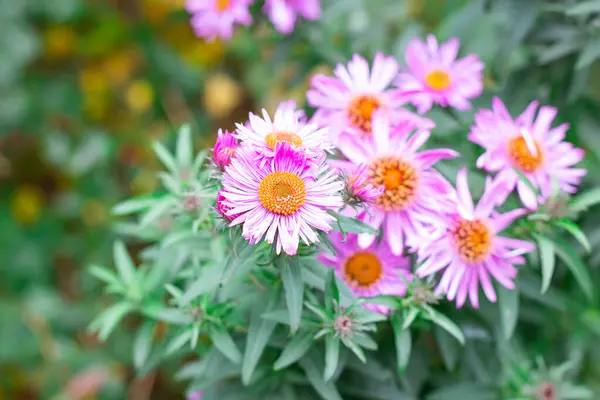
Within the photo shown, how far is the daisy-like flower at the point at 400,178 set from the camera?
754 mm

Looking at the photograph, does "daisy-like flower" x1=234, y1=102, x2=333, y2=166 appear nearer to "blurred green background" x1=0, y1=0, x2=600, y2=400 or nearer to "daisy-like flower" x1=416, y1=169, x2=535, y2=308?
"daisy-like flower" x1=416, y1=169, x2=535, y2=308

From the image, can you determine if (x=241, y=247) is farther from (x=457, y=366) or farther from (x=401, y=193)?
(x=457, y=366)

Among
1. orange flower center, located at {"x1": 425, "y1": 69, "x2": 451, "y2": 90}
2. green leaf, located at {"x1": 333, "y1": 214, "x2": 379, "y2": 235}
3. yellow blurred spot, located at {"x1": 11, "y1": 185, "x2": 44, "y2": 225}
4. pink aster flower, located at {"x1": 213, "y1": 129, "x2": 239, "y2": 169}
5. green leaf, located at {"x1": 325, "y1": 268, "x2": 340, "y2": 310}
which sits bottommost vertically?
green leaf, located at {"x1": 325, "y1": 268, "x2": 340, "y2": 310}

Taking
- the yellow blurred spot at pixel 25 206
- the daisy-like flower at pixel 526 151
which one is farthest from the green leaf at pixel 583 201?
the yellow blurred spot at pixel 25 206

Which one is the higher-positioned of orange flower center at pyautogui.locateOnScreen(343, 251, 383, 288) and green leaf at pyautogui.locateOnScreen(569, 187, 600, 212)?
green leaf at pyautogui.locateOnScreen(569, 187, 600, 212)

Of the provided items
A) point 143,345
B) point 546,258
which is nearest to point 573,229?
point 546,258

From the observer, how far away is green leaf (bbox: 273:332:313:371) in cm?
71

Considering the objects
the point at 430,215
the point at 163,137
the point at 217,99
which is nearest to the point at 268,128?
the point at 430,215

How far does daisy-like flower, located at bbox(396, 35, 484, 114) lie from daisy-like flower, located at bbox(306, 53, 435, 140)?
0.11ft

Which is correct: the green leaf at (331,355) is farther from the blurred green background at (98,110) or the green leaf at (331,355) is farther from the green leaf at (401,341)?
the blurred green background at (98,110)

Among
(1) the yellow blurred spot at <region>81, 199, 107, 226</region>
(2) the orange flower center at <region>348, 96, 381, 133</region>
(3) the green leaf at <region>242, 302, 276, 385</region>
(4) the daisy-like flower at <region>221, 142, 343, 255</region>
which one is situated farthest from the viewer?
(1) the yellow blurred spot at <region>81, 199, 107, 226</region>

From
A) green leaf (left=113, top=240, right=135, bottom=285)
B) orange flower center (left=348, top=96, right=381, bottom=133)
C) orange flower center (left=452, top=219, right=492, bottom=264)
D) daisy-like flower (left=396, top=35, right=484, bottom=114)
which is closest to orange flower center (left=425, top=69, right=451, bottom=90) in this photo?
daisy-like flower (left=396, top=35, right=484, bottom=114)

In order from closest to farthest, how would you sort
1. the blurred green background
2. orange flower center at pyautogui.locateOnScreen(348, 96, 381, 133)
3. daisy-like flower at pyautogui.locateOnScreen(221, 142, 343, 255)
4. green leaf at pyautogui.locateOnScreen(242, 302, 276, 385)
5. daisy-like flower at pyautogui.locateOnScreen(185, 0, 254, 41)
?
daisy-like flower at pyautogui.locateOnScreen(221, 142, 343, 255) → green leaf at pyautogui.locateOnScreen(242, 302, 276, 385) → orange flower center at pyautogui.locateOnScreen(348, 96, 381, 133) → daisy-like flower at pyautogui.locateOnScreen(185, 0, 254, 41) → the blurred green background

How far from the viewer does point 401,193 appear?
0.76 meters
